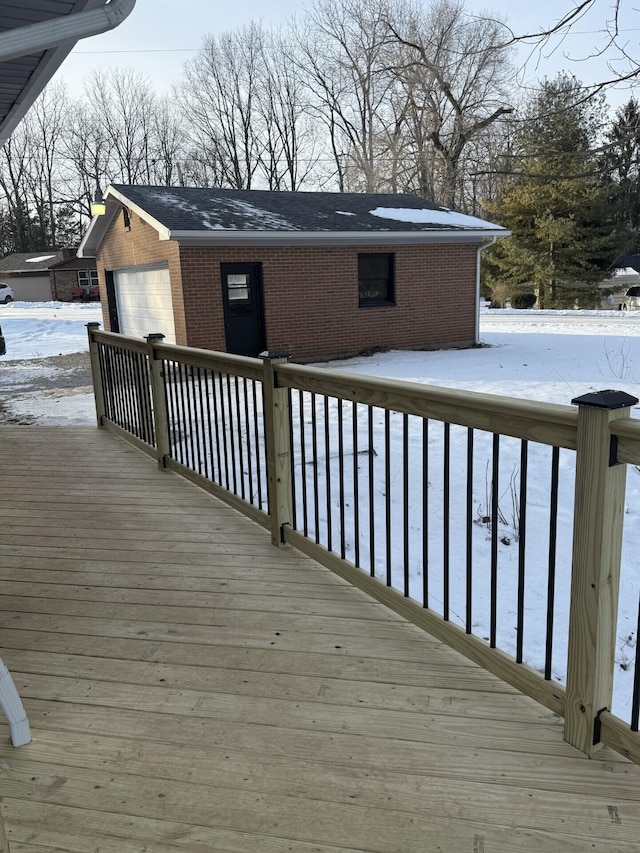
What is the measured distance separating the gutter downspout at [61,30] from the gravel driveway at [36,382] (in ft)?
22.5

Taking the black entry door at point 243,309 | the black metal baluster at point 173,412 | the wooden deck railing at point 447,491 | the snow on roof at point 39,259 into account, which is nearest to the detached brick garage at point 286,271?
the black entry door at point 243,309

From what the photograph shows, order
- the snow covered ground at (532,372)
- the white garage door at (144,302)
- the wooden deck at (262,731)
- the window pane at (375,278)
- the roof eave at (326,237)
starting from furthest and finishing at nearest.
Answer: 1. the window pane at (375,278)
2. the white garage door at (144,302)
3. the roof eave at (326,237)
4. the snow covered ground at (532,372)
5. the wooden deck at (262,731)

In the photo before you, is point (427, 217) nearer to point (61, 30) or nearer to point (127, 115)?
point (61, 30)

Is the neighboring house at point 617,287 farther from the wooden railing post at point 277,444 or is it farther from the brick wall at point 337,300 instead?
the wooden railing post at point 277,444

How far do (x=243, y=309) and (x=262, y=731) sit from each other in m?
11.5

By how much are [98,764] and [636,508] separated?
4.75m

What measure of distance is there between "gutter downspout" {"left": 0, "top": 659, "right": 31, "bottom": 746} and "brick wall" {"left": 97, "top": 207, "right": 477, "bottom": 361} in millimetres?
10620

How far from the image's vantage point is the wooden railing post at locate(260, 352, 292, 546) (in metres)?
3.55

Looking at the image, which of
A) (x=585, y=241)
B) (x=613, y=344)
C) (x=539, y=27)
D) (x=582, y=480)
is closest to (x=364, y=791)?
(x=582, y=480)

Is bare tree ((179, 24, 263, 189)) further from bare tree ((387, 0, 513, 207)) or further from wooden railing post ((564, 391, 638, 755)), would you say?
wooden railing post ((564, 391, 638, 755))

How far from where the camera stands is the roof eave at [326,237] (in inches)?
466

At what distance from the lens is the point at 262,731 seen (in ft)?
6.97

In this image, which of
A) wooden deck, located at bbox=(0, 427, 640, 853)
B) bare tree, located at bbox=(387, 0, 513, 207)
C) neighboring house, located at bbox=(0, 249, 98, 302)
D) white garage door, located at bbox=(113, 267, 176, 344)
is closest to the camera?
wooden deck, located at bbox=(0, 427, 640, 853)

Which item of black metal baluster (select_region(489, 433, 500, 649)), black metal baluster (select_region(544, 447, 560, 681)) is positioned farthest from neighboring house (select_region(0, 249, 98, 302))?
black metal baluster (select_region(544, 447, 560, 681))
